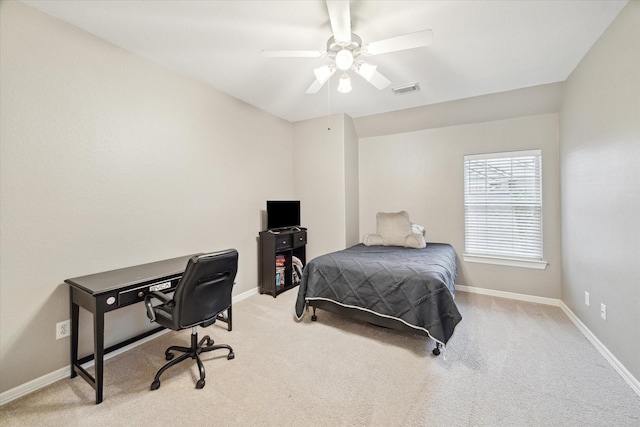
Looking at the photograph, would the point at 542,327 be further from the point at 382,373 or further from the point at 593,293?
the point at 382,373

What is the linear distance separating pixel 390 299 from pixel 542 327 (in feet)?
5.70

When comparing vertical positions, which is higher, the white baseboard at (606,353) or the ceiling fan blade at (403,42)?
the ceiling fan blade at (403,42)

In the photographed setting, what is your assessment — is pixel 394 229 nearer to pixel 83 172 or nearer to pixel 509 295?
pixel 509 295

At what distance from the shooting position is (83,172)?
7.14ft

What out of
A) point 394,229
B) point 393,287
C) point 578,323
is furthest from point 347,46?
point 578,323

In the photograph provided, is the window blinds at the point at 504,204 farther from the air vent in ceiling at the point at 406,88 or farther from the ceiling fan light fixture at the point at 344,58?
the ceiling fan light fixture at the point at 344,58

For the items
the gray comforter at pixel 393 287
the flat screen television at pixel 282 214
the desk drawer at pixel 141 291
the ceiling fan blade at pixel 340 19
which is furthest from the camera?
the flat screen television at pixel 282 214

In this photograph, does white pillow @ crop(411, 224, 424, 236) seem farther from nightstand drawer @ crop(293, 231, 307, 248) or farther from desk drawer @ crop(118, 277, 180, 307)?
desk drawer @ crop(118, 277, 180, 307)

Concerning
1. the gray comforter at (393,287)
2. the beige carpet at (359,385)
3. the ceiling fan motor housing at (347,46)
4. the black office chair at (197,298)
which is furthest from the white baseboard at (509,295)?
the ceiling fan motor housing at (347,46)

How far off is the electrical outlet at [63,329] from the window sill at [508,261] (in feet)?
14.7

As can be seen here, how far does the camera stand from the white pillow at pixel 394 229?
12.3ft

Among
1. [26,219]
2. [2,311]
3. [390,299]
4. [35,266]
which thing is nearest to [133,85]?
[26,219]

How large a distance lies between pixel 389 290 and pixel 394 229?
1.48 m

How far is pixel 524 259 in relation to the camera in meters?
3.51
